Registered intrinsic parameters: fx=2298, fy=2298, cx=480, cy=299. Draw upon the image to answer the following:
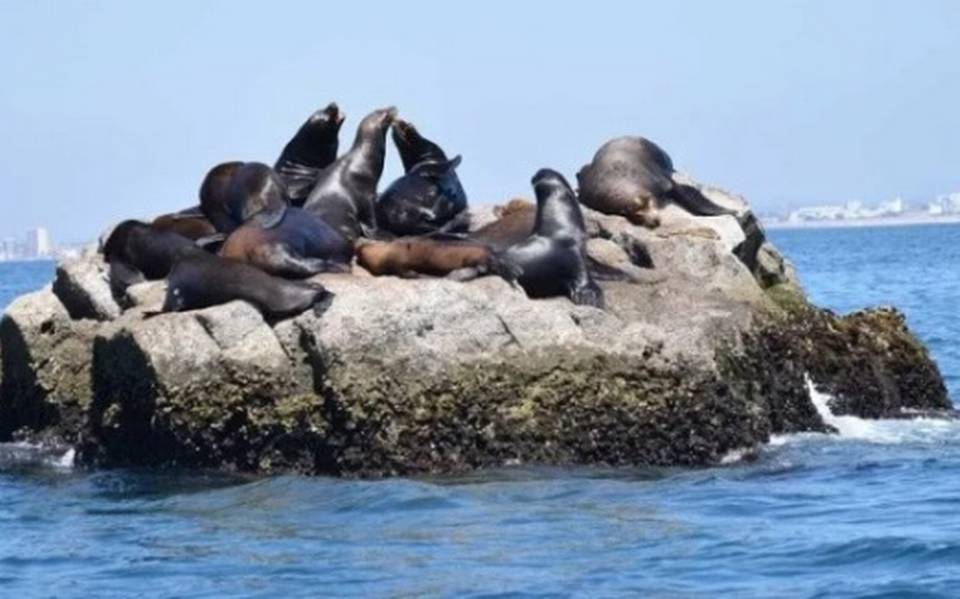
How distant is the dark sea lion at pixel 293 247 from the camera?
14703 mm

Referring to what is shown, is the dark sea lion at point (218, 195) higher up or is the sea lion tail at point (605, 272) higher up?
the dark sea lion at point (218, 195)

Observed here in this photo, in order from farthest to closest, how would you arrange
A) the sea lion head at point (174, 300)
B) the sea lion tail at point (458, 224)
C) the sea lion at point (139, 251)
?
1. the sea lion tail at point (458, 224)
2. the sea lion at point (139, 251)
3. the sea lion head at point (174, 300)

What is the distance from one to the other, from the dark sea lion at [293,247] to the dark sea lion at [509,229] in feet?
3.26

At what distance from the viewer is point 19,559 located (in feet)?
38.6

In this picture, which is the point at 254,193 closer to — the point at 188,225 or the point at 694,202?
the point at 188,225

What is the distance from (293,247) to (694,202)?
442 centimetres

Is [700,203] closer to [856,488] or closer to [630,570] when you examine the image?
[856,488]

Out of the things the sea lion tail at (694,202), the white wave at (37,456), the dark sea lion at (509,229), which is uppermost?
the sea lion tail at (694,202)

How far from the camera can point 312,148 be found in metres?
18.7

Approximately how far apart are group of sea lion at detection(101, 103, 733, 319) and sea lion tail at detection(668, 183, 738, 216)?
1 cm

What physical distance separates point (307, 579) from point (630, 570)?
150 cm

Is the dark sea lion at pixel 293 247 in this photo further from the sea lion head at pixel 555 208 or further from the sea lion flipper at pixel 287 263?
the sea lion head at pixel 555 208

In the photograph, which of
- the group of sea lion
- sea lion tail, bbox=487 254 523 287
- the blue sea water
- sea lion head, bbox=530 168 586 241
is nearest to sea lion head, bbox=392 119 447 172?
the group of sea lion

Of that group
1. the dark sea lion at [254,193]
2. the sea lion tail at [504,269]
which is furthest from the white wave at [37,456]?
the sea lion tail at [504,269]
